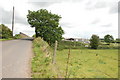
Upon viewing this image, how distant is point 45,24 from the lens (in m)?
34.0

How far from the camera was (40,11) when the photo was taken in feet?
118

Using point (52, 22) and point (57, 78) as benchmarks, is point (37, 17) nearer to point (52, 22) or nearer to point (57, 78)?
point (52, 22)

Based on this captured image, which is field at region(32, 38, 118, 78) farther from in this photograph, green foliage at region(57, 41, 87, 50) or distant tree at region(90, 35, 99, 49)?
distant tree at region(90, 35, 99, 49)

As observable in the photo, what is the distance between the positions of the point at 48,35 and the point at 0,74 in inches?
1167

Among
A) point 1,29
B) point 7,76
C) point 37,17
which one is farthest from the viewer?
point 37,17

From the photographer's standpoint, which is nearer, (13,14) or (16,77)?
(16,77)

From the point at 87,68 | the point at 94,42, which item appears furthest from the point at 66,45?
the point at 94,42

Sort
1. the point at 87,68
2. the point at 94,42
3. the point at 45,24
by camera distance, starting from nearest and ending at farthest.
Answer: the point at 87,68 < the point at 45,24 < the point at 94,42

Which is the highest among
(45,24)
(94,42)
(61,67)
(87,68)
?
(45,24)

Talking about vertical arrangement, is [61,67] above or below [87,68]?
above

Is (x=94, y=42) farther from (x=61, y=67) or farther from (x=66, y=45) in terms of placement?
(x=61, y=67)

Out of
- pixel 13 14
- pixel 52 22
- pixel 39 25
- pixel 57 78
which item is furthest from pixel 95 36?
pixel 57 78

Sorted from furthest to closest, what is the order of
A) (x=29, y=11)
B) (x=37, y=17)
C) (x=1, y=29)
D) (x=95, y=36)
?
(x=95, y=36)
(x=29, y=11)
(x=37, y=17)
(x=1, y=29)

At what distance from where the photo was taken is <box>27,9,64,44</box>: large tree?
33.7 m
